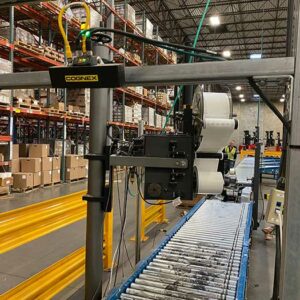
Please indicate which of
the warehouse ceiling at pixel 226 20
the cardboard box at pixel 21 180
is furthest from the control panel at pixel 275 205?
the warehouse ceiling at pixel 226 20

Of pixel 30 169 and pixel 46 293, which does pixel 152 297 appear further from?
pixel 30 169

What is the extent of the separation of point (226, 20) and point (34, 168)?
13.8 m

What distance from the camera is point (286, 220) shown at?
1.05 m

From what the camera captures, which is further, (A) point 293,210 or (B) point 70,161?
(B) point 70,161

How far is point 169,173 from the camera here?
1498mm

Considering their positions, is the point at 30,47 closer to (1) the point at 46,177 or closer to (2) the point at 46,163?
(2) the point at 46,163

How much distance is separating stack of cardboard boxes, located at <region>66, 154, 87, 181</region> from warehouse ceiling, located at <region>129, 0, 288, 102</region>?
8.38 metres

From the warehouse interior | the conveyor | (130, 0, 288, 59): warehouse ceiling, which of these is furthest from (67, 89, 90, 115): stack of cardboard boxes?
(130, 0, 288, 59): warehouse ceiling

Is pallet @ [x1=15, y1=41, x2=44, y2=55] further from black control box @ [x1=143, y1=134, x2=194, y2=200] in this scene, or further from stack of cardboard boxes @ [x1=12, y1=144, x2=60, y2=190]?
black control box @ [x1=143, y1=134, x2=194, y2=200]

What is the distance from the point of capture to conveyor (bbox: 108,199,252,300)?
2121 mm

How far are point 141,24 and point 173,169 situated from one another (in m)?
12.0

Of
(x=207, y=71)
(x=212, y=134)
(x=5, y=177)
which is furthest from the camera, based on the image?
(x=5, y=177)

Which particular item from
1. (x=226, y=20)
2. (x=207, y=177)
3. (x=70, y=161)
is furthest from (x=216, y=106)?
(x=226, y=20)

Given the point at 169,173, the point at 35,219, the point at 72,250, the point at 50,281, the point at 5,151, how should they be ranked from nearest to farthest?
the point at 169,173 < the point at 35,219 < the point at 50,281 < the point at 72,250 < the point at 5,151
